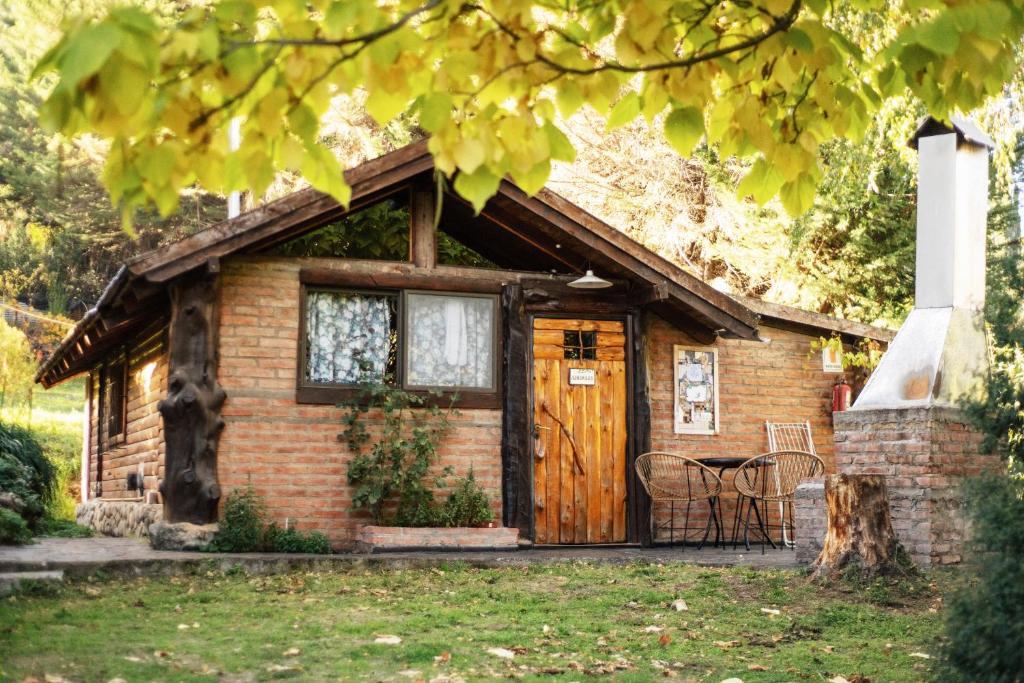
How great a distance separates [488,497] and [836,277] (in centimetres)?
993

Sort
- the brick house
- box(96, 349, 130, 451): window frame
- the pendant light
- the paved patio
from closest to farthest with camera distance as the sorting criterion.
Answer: the paved patio < the brick house < the pendant light < box(96, 349, 130, 451): window frame

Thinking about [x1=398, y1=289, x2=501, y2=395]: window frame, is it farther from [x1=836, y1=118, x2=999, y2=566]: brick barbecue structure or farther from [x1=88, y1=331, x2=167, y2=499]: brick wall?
[x1=836, y1=118, x2=999, y2=566]: brick barbecue structure

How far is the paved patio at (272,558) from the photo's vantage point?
8.66 meters

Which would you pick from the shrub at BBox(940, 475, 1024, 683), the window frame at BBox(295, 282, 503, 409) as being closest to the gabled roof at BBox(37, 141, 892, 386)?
the window frame at BBox(295, 282, 503, 409)

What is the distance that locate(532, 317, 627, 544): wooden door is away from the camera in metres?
12.0

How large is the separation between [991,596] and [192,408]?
25.4 ft

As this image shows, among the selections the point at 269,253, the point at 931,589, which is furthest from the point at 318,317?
the point at 931,589

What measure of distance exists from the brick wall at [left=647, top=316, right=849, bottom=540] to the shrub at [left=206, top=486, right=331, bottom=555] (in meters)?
4.08

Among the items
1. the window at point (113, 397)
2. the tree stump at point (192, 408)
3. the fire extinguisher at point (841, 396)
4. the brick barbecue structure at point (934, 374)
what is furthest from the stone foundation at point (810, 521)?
the window at point (113, 397)

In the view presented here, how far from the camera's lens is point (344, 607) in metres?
7.36

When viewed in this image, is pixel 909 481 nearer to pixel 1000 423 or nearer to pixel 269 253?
pixel 1000 423

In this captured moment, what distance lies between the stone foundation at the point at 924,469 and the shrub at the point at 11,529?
7.57 meters

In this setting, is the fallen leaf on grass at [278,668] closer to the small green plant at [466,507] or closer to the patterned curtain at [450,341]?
the small green plant at [466,507]

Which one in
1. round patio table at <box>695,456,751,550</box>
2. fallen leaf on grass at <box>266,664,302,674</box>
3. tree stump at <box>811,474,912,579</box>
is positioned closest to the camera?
fallen leaf on grass at <box>266,664,302,674</box>
